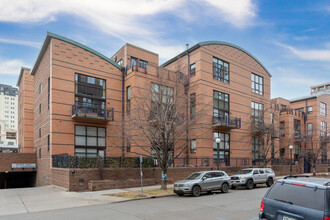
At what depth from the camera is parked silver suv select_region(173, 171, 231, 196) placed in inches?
604

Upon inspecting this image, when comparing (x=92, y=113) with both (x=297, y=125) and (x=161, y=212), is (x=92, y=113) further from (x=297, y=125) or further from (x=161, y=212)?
(x=297, y=125)

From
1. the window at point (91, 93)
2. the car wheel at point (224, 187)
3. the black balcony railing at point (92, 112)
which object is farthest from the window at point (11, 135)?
the car wheel at point (224, 187)

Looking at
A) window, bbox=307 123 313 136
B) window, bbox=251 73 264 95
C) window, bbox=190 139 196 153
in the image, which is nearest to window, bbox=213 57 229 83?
window, bbox=251 73 264 95

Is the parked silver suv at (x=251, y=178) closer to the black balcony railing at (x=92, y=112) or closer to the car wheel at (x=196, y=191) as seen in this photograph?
the car wheel at (x=196, y=191)

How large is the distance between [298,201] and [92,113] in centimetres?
1935

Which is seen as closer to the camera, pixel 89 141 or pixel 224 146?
pixel 89 141

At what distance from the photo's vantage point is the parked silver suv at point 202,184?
50.4 feet

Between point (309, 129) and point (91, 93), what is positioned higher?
point (91, 93)

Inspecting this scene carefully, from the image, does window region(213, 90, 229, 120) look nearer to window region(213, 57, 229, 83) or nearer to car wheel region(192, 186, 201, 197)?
window region(213, 57, 229, 83)

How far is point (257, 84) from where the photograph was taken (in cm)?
3356

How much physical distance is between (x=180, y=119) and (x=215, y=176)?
4.51m

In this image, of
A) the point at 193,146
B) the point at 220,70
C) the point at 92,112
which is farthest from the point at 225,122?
the point at 92,112

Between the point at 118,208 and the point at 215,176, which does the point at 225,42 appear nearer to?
the point at 215,176

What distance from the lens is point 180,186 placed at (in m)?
15.5
